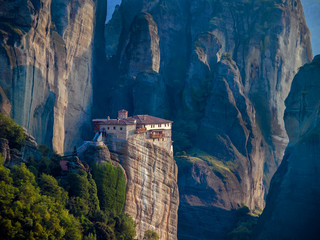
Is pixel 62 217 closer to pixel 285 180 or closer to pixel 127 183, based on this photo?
pixel 127 183

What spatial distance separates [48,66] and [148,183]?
2864 centimetres

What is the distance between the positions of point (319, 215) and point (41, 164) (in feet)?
140

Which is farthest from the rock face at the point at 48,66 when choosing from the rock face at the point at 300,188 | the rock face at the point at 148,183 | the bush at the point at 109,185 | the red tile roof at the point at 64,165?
the rock face at the point at 300,188

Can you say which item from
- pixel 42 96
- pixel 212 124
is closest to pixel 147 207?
pixel 42 96

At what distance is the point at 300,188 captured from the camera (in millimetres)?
90938

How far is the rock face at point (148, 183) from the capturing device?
230 ft

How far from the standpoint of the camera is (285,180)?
307 ft

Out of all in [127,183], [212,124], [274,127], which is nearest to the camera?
[127,183]

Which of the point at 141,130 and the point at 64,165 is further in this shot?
the point at 141,130

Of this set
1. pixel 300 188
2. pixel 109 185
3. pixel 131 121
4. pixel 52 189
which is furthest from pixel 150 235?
pixel 300 188

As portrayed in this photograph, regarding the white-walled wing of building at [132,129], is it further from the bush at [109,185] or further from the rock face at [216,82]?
the rock face at [216,82]

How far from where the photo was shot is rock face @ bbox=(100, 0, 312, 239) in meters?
108

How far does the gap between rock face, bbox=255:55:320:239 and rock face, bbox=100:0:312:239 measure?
35.3ft

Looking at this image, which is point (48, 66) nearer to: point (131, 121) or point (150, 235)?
point (131, 121)
